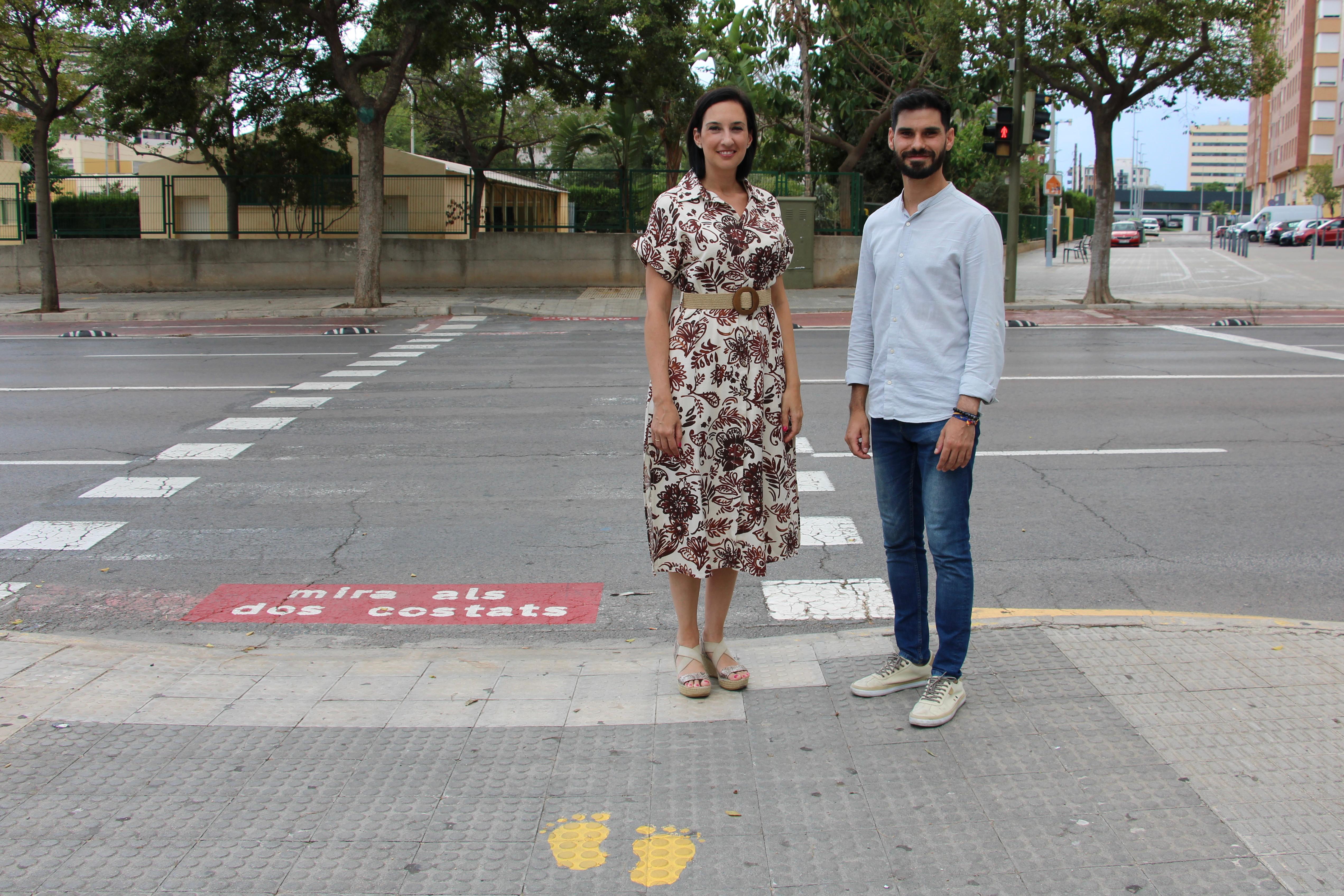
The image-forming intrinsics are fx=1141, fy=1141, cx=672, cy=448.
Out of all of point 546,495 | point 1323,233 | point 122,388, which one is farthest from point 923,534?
point 1323,233

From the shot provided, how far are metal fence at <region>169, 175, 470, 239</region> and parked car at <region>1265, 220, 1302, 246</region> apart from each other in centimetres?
4613

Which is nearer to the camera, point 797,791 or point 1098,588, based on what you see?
point 797,791

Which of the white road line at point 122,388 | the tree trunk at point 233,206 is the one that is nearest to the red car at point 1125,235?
the tree trunk at point 233,206

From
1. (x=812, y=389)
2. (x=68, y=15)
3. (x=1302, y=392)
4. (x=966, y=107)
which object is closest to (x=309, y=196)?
(x=68, y=15)

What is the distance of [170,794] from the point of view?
10.4 feet

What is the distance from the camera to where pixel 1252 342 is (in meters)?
15.6

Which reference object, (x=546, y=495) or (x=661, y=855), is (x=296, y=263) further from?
(x=661, y=855)

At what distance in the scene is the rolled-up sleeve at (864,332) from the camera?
12.3 feet

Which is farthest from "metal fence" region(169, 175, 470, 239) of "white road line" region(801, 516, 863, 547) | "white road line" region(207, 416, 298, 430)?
"white road line" region(801, 516, 863, 547)

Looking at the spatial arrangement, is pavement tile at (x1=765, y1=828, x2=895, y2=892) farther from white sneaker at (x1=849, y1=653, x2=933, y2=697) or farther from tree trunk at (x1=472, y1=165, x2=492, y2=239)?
tree trunk at (x1=472, y1=165, x2=492, y2=239)

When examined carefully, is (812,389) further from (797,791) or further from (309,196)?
(309,196)

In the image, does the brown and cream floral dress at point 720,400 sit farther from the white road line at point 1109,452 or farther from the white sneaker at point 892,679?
the white road line at point 1109,452

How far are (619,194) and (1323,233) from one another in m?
42.1

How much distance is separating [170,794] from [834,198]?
2629cm
